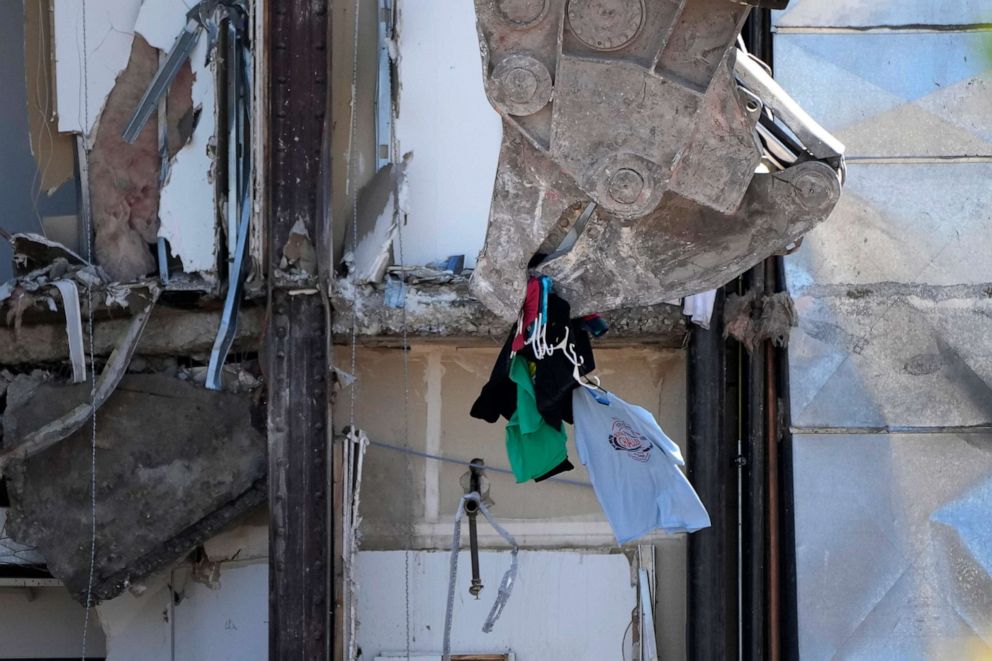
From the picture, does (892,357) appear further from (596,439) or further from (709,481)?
(596,439)

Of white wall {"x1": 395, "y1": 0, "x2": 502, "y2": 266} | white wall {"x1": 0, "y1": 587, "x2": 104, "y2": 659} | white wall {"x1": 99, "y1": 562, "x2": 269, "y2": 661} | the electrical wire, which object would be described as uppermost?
white wall {"x1": 395, "y1": 0, "x2": 502, "y2": 266}

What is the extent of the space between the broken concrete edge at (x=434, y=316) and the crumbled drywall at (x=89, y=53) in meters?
1.57

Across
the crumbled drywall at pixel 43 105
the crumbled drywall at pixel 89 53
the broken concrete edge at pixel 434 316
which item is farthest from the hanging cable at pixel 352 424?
the crumbled drywall at pixel 43 105

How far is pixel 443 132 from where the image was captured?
22.0ft

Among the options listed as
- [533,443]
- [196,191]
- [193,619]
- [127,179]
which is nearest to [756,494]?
[533,443]

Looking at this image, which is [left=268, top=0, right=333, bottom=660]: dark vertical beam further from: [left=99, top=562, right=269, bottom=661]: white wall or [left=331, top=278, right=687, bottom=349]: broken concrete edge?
[left=99, top=562, right=269, bottom=661]: white wall

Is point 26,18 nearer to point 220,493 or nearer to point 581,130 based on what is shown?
point 220,493

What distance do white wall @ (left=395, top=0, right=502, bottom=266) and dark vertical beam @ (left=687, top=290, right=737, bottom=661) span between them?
116cm

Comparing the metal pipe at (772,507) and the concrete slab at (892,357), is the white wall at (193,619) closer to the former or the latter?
the metal pipe at (772,507)

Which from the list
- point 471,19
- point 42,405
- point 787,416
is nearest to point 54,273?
point 42,405

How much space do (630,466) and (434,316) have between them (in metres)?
1.80

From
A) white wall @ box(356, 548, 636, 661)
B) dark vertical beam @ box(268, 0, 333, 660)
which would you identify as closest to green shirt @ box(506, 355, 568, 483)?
dark vertical beam @ box(268, 0, 333, 660)

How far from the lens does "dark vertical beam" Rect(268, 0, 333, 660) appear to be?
6383mm

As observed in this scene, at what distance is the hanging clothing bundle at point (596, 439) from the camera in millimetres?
4660
